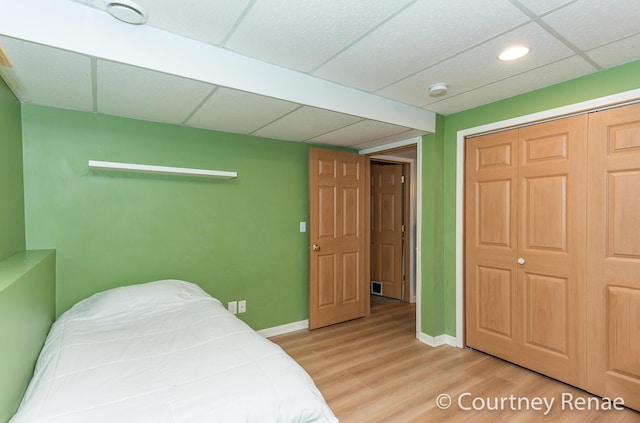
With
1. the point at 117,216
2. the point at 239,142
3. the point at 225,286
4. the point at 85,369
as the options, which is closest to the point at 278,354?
the point at 85,369

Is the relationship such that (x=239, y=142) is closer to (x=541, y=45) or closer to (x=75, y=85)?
(x=75, y=85)

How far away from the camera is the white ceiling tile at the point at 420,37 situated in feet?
5.01

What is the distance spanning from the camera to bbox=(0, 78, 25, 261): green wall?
5.87 ft

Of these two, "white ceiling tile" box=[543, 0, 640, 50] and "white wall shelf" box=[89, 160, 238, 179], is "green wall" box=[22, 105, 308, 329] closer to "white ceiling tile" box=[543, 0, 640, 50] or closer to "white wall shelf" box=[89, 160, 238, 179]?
"white wall shelf" box=[89, 160, 238, 179]

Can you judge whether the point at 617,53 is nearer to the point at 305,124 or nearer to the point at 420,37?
the point at 420,37

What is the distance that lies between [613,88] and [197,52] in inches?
109

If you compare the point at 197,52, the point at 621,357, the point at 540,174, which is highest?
the point at 197,52

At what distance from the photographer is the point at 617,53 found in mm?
1959

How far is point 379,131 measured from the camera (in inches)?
120

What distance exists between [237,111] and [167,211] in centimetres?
113

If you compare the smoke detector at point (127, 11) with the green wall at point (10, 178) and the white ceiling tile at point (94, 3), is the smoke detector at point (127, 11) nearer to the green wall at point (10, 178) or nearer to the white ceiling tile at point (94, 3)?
the white ceiling tile at point (94, 3)

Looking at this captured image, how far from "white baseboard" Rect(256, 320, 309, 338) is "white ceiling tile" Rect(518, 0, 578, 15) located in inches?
130

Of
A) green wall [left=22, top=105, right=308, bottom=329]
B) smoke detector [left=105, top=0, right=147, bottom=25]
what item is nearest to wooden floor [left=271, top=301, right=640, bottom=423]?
green wall [left=22, top=105, right=308, bottom=329]

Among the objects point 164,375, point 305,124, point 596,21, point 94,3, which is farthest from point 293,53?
point 164,375
